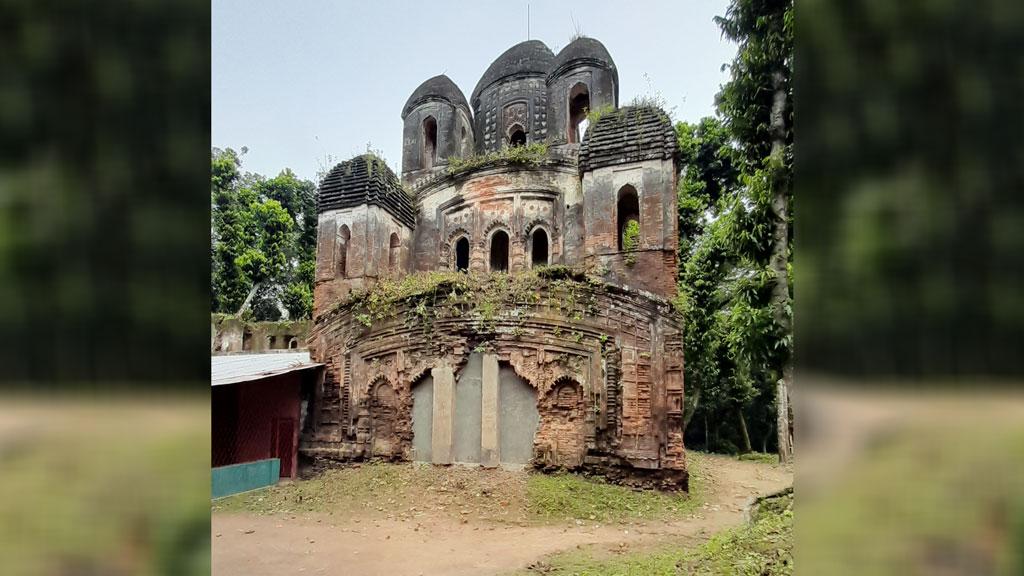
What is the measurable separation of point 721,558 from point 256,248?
2305 cm

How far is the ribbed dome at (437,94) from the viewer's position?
63.5 feet

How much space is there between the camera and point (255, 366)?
40.5ft

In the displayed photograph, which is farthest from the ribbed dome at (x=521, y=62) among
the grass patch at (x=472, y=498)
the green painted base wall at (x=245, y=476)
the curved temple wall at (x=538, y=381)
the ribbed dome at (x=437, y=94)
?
the green painted base wall at (x=245, y=476)

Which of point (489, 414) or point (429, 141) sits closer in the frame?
point (489, 414)

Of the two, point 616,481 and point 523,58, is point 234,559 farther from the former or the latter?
point 523,58

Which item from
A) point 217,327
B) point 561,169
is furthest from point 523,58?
point 217,327

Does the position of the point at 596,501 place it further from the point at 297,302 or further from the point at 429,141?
the point at 297,302

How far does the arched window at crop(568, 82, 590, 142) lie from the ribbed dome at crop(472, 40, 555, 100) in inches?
72.4

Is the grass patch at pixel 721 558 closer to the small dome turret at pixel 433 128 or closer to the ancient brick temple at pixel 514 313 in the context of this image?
the ancient brick temple at pixel 514 313

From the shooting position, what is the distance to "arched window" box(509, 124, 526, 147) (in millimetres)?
18266

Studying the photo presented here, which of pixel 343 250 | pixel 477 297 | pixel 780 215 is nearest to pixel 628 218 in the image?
pixel 477 297

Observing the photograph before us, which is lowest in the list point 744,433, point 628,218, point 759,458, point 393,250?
point 759,458

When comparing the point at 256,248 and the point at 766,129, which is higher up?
the point at 256,248
